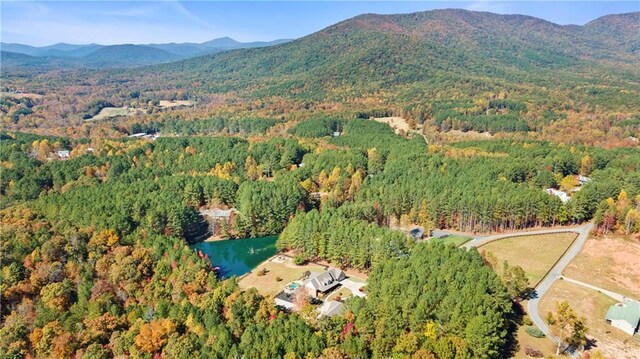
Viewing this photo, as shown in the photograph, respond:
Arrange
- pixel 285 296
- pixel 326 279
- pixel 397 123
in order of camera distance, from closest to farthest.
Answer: pixel 285 296 < pixel 326 279 < pixel 397 123

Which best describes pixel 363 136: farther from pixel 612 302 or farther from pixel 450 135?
pixel 612 302

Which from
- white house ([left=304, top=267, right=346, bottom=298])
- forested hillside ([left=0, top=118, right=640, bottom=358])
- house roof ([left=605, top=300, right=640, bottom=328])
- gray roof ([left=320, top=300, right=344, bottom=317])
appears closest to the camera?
forested hillside ([left=0, top=118, right=640, bottom=358])

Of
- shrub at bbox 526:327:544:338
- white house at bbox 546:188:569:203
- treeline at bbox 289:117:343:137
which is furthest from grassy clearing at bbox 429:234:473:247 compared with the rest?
treeline at bbox 289:117:343:137

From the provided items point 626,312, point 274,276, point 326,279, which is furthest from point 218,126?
point 626,312

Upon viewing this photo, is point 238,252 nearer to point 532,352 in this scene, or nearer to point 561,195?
point 532,352

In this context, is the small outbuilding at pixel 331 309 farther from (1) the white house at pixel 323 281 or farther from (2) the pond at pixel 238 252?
(2) the pond at pixel 238 252

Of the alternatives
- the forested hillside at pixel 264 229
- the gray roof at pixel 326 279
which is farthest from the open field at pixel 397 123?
the gray roof at pixel 326 279

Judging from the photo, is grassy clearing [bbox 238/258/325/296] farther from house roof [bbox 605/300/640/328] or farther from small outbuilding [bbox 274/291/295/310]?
house roof [bbox 605/300/640/328]
